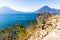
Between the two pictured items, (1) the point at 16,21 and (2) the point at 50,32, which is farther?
(1) the point at 16,21

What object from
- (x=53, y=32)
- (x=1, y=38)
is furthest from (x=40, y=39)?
(x=1, y=38)

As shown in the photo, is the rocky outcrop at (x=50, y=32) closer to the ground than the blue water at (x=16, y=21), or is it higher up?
higher up

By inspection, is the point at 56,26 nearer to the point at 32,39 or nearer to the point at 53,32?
Answer: the point at 53,32

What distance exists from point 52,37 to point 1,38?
9.71 ft

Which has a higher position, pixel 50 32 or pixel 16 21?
pixel 50 32

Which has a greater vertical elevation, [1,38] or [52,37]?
[52,37]

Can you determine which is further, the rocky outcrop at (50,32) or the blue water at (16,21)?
the blue water at (16,21)

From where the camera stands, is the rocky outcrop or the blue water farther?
the blue water

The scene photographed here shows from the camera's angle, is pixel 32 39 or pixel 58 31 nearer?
pixel 58 31

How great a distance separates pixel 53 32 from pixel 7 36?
258 cm

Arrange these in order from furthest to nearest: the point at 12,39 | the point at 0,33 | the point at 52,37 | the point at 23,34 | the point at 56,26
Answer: the point at 0,33 → the point at 12,39 → the point at 23,34 → the point at 56,26 → the point at 52,37

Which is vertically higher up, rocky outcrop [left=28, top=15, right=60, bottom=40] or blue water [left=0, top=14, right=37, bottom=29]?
rocky outcrop [left=28, top=15, right=60, bottom=40]

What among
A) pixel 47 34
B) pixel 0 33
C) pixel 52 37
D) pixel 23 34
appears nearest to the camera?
pixel 52 37

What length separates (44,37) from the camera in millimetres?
4344
